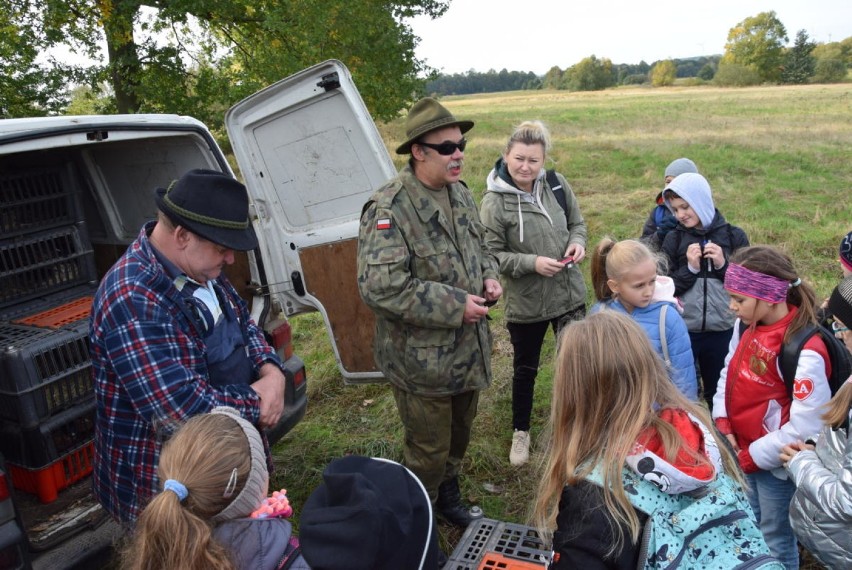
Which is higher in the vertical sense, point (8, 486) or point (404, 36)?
point (404, 36)

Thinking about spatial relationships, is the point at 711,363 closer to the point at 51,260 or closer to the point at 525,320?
the point at 525,320

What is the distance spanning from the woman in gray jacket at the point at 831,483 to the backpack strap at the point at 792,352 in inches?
7.0

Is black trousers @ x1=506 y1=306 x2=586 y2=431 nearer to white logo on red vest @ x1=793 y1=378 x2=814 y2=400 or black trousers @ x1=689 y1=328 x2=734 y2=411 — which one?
black trousers @ x1=689 y1=328 x2=734 y2=411

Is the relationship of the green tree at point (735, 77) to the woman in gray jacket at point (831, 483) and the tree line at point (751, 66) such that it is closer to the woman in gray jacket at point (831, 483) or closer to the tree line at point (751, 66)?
the tree line at point (751, 66)

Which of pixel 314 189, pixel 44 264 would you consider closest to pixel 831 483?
pixel 314 189

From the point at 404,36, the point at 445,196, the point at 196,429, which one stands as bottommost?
the point at 196,429

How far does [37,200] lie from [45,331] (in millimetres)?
871

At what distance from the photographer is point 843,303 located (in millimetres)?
2164

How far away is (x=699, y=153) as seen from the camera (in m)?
14.5

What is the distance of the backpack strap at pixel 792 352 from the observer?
7.74 feet

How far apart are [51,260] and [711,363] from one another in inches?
149

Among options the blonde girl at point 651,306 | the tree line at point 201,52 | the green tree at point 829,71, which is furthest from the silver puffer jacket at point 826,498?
the green tree at point 829,71

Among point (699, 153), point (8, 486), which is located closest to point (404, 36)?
point (699, 153)

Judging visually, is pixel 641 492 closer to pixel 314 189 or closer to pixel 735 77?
pixel 314 189
